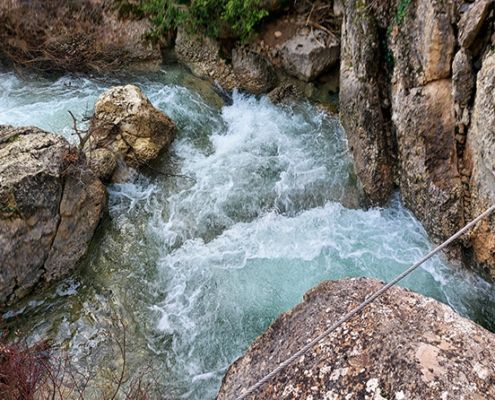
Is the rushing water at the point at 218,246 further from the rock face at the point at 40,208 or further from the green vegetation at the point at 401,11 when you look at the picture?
the green vegetation at the point at 401,11

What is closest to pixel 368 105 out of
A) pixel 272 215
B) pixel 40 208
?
pixel 272 215

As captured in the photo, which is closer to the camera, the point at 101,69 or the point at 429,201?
the point at 429,201

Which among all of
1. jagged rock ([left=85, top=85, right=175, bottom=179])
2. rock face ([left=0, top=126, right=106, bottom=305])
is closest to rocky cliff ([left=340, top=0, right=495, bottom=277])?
jagged rock ([left=85, top=85, right=175, bottom=179])

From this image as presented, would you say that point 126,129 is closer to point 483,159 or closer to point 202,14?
point 202,14

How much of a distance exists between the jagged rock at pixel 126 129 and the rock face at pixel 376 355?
377 cm

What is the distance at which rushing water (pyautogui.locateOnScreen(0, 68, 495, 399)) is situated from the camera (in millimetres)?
4777

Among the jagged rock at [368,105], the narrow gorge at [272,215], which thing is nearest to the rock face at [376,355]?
the narrow gorge at [272,215]

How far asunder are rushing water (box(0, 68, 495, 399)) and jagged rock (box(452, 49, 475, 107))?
1829 mm

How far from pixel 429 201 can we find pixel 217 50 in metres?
4.99

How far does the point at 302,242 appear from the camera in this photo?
575 cm

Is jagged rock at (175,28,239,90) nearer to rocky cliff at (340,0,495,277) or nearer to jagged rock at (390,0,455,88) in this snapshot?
rocky cliff at (340,0,495,277)

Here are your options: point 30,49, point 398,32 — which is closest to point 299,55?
point 398,32

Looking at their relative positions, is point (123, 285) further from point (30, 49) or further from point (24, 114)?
point (30, 49)

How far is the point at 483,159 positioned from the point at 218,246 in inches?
130
